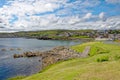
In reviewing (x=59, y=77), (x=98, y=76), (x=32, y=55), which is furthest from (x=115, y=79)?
(x=32, y=55)

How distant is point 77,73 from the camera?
25.2 meters

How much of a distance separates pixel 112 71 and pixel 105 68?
1887 millimetres

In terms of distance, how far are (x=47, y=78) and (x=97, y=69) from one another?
19.3ft

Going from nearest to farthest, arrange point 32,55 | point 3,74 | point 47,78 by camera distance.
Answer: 1. point 47,78
2. point 3,74
3. point 32,55

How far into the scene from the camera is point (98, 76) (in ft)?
76.5

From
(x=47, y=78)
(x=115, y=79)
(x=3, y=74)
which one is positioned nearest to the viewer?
(x=115, y=79)

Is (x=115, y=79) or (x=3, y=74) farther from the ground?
(x=115, y=79)

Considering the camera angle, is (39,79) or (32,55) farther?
(32,55)

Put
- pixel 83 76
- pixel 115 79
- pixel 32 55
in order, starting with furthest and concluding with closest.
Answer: pixel 32 55, pixel 83 76, pixel 115 79

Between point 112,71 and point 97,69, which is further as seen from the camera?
point 97,69

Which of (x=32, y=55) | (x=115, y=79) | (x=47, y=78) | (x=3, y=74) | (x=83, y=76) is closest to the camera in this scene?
(x=115, y=79)

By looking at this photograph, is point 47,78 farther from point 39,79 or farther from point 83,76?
point 83,76

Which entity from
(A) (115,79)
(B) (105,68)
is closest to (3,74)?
(B) (105,68)

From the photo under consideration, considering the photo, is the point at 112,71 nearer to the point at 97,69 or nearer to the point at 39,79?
the point at 97,69
